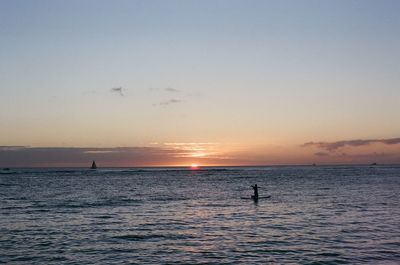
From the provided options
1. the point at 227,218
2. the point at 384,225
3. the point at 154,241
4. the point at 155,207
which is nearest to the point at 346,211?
the point at 384,225

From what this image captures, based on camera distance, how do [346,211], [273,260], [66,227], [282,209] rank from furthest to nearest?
[282,209] → [346,211] → [66,227] → [273,260]

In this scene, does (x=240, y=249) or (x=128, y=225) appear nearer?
(x=240, y=249)

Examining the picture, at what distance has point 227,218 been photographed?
4253 centimetres

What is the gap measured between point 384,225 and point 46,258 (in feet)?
83.3

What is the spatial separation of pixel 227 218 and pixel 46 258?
20.1 m

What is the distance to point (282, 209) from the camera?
49.7 meters

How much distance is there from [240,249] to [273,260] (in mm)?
3293

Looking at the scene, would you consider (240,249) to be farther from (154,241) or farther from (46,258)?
(46,258)

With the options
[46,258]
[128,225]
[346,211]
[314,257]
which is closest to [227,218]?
[128,225]

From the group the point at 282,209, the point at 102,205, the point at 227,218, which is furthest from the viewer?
the point at 102,205

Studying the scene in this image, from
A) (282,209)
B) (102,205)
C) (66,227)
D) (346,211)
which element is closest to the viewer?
(66,227)

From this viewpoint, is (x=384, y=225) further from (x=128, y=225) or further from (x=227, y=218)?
(x=128, y=225)

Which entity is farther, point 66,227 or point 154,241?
point 66,227

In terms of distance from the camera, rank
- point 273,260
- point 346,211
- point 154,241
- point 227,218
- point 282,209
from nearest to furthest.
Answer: point 273,260
point 154,241
point 227,218
point 346,211
point 282,209
